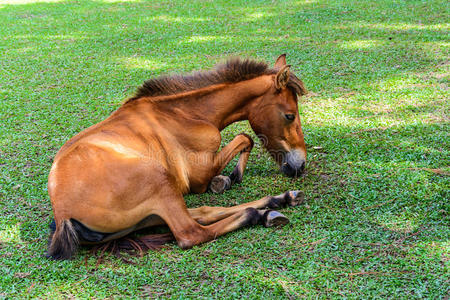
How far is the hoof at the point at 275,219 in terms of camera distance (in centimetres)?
379

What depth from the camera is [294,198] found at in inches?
162

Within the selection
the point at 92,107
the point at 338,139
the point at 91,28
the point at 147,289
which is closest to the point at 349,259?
the point at 147,289

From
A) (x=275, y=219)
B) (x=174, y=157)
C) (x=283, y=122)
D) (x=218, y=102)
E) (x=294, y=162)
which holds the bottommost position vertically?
(x=275, y=219)

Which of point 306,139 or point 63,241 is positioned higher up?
point 63,241

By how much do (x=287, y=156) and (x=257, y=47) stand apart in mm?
4076

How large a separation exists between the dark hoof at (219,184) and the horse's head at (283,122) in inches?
20.6

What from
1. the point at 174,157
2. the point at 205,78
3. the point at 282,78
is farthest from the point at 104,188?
the point at 282,78

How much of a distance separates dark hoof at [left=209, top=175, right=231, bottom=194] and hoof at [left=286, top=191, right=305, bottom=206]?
0.67 metres

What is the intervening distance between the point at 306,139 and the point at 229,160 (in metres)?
1.22

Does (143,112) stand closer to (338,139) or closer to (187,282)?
(187,282)

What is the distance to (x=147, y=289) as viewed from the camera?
318 centimetres

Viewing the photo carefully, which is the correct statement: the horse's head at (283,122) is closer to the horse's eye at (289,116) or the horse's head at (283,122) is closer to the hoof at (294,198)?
the horse's eye at (289,116)

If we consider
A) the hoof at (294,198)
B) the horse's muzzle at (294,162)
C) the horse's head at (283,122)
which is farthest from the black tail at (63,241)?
the horse's muzzle at (294,162)

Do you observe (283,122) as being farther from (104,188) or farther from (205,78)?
(104,188)
